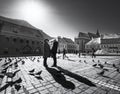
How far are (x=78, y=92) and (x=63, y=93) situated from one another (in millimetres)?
531

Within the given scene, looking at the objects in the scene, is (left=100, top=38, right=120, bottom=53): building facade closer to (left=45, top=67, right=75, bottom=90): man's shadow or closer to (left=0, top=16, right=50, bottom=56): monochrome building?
(left=0, top=16, right=50, bottom=56): monochrome building

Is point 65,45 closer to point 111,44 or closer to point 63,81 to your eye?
point 111,44

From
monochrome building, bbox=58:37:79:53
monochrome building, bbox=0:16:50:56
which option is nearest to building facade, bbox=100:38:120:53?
monochrome building, bbox=58:37:79:53

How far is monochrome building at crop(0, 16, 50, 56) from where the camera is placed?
28.2 meters

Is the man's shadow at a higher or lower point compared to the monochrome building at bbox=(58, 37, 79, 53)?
lower

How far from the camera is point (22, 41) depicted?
33094mm

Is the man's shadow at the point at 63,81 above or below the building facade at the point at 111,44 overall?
below

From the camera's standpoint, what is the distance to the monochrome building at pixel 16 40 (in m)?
28.2

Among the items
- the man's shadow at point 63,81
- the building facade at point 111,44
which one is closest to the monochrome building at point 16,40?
the man's shadow at point 63,81

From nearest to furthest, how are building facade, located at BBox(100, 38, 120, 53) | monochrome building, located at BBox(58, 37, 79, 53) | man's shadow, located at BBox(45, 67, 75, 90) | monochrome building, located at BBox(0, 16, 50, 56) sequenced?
man's shadow, located at BBox(45, 67, 75, 90) < monochrome building, located at BBox(0, 16, 50, 56) < building facade, located at BBox(100, 38, 120, 53) < monochrome building, located at BBox(58, 37, 79, 53)

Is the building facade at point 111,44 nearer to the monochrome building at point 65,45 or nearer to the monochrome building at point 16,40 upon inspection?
the monochrome building at point 65,45

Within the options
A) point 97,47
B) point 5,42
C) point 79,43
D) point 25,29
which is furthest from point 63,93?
point 79,43

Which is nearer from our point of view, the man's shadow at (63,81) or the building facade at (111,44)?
the man's shadow at (63,81)

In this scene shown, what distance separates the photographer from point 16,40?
3122cm
